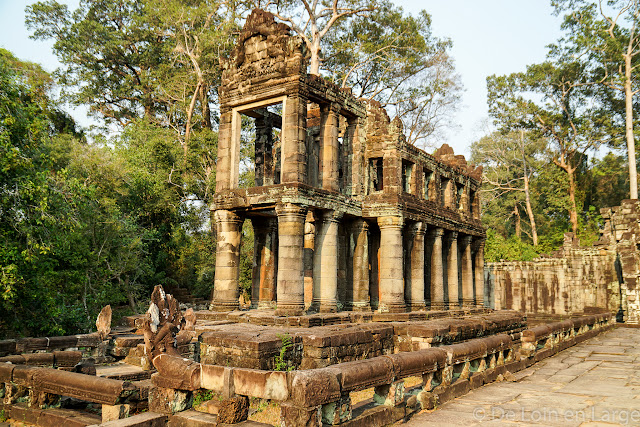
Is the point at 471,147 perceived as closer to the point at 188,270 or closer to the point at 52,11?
the point at 188,270

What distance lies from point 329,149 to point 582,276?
17.6m

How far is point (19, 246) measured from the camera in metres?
10.7

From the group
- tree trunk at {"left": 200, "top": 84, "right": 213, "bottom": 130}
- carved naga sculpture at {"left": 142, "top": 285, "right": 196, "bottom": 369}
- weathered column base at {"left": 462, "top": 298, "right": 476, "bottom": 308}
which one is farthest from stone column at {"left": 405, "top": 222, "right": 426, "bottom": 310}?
tree trunk at {"left": 200, "top": 84, "right": 213, "bottom": 130}

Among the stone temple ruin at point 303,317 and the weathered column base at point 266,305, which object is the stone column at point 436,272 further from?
the weathered column base at point 266,305

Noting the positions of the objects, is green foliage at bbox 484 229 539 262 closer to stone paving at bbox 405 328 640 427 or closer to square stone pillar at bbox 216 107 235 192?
stone paving at bbox 405 328 640 427

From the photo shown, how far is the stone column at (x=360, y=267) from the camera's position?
48.9 feet

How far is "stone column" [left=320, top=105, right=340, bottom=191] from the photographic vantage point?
13.5m

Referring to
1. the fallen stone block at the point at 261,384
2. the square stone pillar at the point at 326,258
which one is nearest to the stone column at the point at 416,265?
the square stone pillar at the point at 326,258

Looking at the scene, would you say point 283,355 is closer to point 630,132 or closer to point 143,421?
point 143,421

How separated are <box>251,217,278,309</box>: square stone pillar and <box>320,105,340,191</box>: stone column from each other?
2772 millimetres

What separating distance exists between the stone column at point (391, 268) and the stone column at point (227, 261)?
4508mm

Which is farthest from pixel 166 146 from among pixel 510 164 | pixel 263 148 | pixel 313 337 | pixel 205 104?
pixel 510 164

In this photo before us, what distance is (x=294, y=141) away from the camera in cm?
1231

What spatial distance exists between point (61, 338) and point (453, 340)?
28.0 feet
